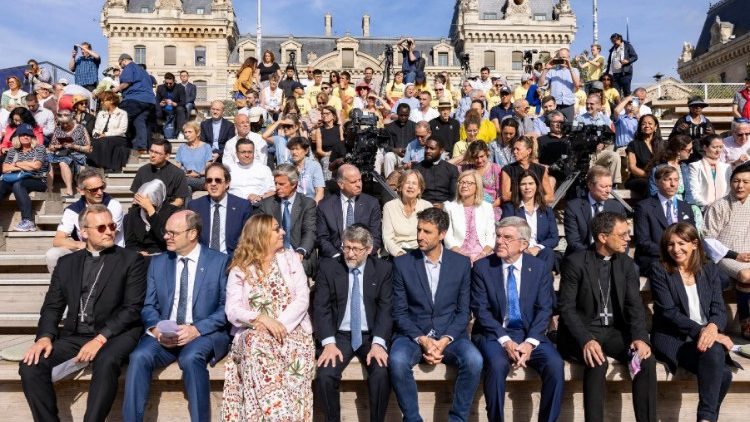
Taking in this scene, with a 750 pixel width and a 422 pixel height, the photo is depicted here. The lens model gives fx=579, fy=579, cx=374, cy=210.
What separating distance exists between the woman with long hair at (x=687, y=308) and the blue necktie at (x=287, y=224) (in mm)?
3293

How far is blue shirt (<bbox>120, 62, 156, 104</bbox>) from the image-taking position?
10070 millimetres

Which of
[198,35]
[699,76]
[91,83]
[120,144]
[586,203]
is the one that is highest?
[198,35]

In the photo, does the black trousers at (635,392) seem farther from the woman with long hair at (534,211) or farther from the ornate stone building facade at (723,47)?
the ornate stone building facade at (723,47)

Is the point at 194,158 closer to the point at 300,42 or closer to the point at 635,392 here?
the point at 635,392

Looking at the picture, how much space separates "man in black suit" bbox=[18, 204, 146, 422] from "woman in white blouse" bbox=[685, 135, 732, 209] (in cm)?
568

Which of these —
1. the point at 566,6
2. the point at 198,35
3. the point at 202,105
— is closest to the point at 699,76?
the point at 566,6

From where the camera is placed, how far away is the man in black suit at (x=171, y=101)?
1168 cm

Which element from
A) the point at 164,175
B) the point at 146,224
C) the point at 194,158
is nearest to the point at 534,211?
the point at 146,224

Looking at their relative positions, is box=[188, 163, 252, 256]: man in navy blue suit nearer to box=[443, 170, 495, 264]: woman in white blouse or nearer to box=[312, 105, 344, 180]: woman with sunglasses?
box=[443, 170, 495, 264]: woman in white blouse

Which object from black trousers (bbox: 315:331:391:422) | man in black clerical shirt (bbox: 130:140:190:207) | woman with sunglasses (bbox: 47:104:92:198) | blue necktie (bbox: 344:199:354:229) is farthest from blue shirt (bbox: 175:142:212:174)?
black trousers (bbox: 315:331:391:422)

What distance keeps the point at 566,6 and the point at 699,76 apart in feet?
46.4

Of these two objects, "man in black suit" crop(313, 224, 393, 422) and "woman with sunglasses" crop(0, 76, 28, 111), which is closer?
"man in black suit" crop(313, 224, 393, 422)

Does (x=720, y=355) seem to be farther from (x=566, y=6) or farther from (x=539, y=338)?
(x=566, y=6)

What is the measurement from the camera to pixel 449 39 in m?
61.3
